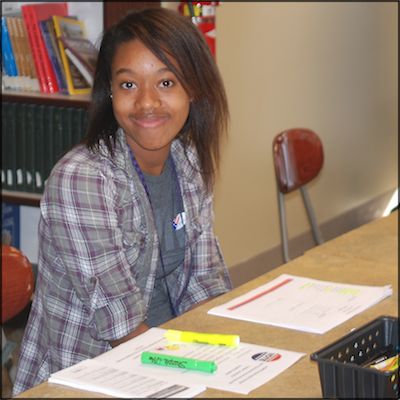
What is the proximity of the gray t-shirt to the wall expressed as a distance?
220cm

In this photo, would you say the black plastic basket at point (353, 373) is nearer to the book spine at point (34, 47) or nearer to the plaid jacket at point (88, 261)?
the plaid jacket at point (88, 261)

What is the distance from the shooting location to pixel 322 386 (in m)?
1.63

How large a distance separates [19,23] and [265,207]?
1.65 metres

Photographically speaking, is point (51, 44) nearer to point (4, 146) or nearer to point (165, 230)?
point (4, 146)

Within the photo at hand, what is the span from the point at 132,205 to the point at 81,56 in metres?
1.92

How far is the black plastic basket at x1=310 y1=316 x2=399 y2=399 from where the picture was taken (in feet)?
5.13


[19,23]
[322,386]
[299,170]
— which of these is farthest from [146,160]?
[19,23]

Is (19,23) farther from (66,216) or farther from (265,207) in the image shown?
(66,216)

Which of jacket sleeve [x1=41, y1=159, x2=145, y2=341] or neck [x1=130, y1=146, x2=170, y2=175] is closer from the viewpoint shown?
jacket sleeve [x1=41, y1=159, x2=145, y2=341]

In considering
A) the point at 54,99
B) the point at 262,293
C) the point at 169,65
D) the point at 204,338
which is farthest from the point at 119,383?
the point at 54,99

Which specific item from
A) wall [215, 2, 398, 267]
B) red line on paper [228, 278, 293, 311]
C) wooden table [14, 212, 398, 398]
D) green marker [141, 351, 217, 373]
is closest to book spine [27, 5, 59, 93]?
wall [215, 2, 398, 267]

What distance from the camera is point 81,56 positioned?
13.5 feet

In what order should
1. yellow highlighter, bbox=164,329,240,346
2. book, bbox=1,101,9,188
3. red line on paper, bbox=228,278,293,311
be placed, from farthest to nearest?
1. book, bbox=1,101,9,188
2. red line on paper, bbox=228,278,293,311
3. yellow highlighter, bbox=164,329,240,346

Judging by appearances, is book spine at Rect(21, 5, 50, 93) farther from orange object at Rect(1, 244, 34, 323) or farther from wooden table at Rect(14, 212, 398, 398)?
orange object at Rect(1, 244, 34, 323)
